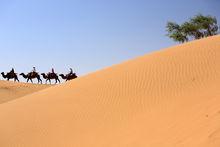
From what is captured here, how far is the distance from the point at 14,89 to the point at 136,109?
27030mm

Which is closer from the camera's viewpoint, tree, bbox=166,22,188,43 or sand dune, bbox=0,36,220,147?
sand dune, bbox=0,36,220,147

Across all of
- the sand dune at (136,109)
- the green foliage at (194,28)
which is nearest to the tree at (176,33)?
the green foliage at (194,28)

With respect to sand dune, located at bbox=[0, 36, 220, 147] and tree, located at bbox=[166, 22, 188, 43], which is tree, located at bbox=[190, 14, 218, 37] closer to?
tree, located at bbox=[166, 22, 188, 43]

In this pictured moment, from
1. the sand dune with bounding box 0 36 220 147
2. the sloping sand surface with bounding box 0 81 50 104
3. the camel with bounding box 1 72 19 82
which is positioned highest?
the camel with bounding box 1 72 19 82

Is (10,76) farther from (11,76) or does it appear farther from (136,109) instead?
(136,109)

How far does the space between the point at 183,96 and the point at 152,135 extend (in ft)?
9.77

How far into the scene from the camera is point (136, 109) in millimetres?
11719

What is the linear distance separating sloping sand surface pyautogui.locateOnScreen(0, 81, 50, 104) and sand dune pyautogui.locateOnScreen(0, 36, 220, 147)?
17156mm

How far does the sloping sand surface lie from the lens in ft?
112

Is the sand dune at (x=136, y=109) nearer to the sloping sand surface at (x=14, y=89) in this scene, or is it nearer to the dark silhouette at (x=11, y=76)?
the sloping sand surface at (x=14, y=89)

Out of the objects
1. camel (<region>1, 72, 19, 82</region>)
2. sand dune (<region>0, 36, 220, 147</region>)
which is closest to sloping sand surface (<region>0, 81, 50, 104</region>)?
camel (<region>1, 72, 19, 82</region>)

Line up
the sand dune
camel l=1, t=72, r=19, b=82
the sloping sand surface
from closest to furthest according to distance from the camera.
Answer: the sand dune, the sloping sand surface, camel l=1, t=72, r=19, b=82

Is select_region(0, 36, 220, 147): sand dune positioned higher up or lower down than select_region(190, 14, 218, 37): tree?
lower down

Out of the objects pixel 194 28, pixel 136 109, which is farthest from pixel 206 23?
pixel 136 109
